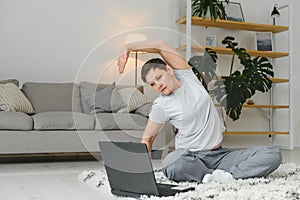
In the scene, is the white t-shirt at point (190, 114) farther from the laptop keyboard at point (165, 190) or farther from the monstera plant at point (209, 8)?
the monstera plant at point (209, 8)

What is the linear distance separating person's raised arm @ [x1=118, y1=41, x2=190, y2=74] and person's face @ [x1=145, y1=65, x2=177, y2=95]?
0.08 m

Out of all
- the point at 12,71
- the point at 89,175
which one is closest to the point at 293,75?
the point at 12,71

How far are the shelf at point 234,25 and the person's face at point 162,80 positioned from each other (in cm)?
291

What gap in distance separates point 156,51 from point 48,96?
239 cm

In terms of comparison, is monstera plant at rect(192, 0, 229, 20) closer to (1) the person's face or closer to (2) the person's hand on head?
(1) the person's face

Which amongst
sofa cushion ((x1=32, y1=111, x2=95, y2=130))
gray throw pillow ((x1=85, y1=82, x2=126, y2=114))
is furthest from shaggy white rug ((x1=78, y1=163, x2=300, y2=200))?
sofa cushion ((x1=32, y1=111, x2=95, y2=130))

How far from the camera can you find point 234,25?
5289 mm

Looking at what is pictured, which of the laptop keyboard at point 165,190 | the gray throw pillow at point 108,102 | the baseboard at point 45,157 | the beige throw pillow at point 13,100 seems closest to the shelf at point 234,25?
the baseboard at point 45,157

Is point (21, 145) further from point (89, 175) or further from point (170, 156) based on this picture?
point (170, 156)

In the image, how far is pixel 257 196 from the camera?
190 cm

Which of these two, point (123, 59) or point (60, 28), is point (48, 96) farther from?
point (123, 59)

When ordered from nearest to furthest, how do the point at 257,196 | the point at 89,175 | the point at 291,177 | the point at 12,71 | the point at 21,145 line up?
the point at 257,196, the point at 291,177, the point at 89,175, the point at 21,145, the point at 12,71

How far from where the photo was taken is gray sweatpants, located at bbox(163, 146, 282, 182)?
91.8 inches

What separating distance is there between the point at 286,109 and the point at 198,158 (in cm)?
364
